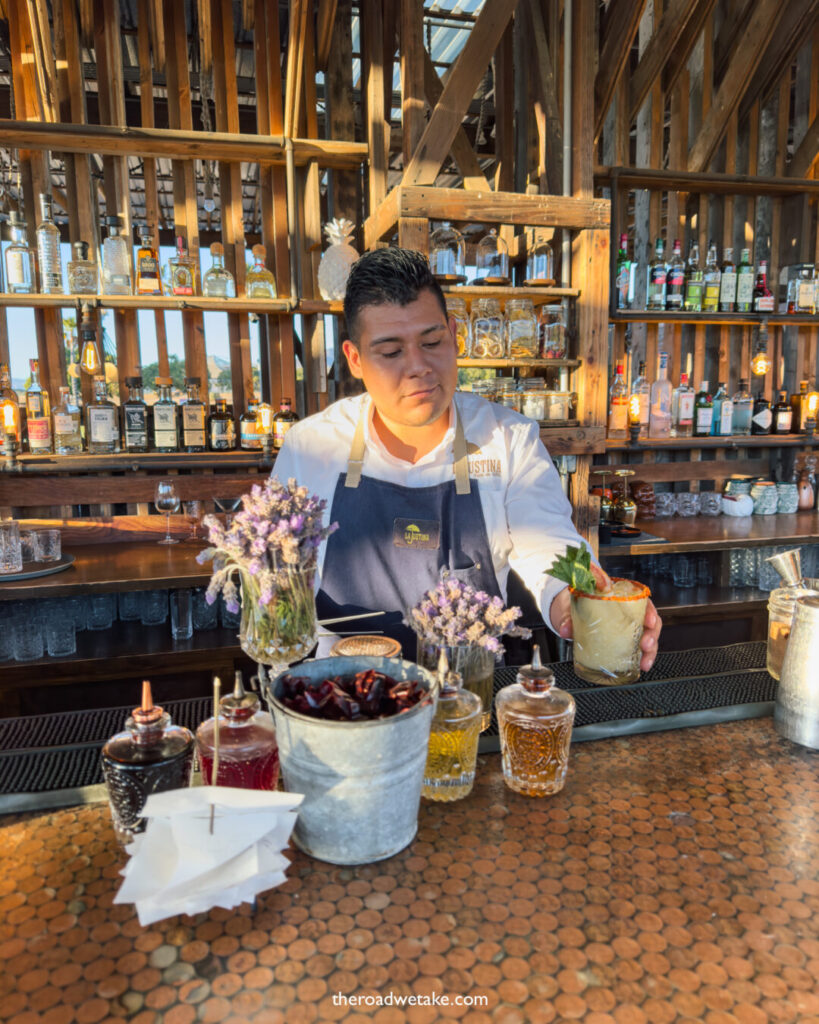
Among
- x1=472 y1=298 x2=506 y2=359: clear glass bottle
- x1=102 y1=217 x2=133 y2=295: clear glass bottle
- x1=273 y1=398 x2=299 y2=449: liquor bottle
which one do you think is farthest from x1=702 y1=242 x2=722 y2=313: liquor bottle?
x1=102 y1=217 x2=133 y2=295: clear glass bottle

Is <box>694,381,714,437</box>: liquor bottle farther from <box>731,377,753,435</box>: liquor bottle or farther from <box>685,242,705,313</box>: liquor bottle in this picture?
<box>685,242,705,313</box>: liquor bottle

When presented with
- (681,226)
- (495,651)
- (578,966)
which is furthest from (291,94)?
(578,966)

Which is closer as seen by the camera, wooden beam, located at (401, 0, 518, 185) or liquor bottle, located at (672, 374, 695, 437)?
wooden beam, located at (401, 0, 518, 185)

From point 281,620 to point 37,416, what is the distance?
2686 mm

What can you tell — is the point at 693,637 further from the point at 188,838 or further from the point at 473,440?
the point at 188,838

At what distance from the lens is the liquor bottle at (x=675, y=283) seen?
3740mm

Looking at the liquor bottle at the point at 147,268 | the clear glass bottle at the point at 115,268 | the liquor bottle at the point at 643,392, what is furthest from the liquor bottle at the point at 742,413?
the clear glass bottle at the point at 115,268

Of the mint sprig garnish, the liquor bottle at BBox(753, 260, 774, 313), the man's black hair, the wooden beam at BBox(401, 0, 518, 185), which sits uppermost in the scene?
the wooden beam at BBox(401, 0, 518, 185)

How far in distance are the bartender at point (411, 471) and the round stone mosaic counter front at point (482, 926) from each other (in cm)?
74

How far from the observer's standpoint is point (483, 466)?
205cm

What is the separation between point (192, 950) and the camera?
0.81 m

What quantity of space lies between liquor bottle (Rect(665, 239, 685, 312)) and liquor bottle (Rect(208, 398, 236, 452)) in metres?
2.23

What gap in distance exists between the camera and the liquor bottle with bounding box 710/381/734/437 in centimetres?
401

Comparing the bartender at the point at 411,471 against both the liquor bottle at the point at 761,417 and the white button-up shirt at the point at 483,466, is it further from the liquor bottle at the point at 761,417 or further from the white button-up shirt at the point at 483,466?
the liquor bottle at the point at 761,417
